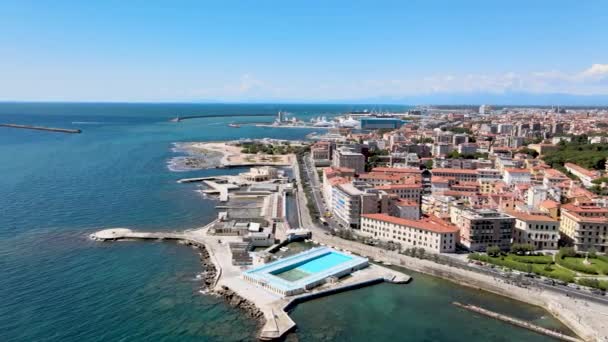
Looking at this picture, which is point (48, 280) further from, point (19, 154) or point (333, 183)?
point (19, 154)

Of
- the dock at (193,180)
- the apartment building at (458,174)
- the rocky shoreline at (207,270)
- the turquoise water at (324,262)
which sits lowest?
the rocky shoreline at (207,270)

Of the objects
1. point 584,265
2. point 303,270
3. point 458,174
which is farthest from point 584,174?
point 303,270

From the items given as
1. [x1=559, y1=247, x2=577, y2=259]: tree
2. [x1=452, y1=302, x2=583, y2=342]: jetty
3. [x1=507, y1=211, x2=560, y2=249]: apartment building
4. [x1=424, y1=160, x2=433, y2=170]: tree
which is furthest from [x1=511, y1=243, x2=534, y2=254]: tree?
[x1=424, y1=160, x2=433, y2=170]: tree

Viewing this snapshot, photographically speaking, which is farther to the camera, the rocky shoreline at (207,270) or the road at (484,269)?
the rocky shoreline at (207,270)

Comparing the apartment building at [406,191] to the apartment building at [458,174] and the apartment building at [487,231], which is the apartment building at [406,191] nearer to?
the apartment building at [458,174]

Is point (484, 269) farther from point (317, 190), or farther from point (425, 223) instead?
point (317, 190)

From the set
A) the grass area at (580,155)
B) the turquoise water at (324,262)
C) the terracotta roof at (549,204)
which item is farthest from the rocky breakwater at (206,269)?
the grass area at (580,155)
